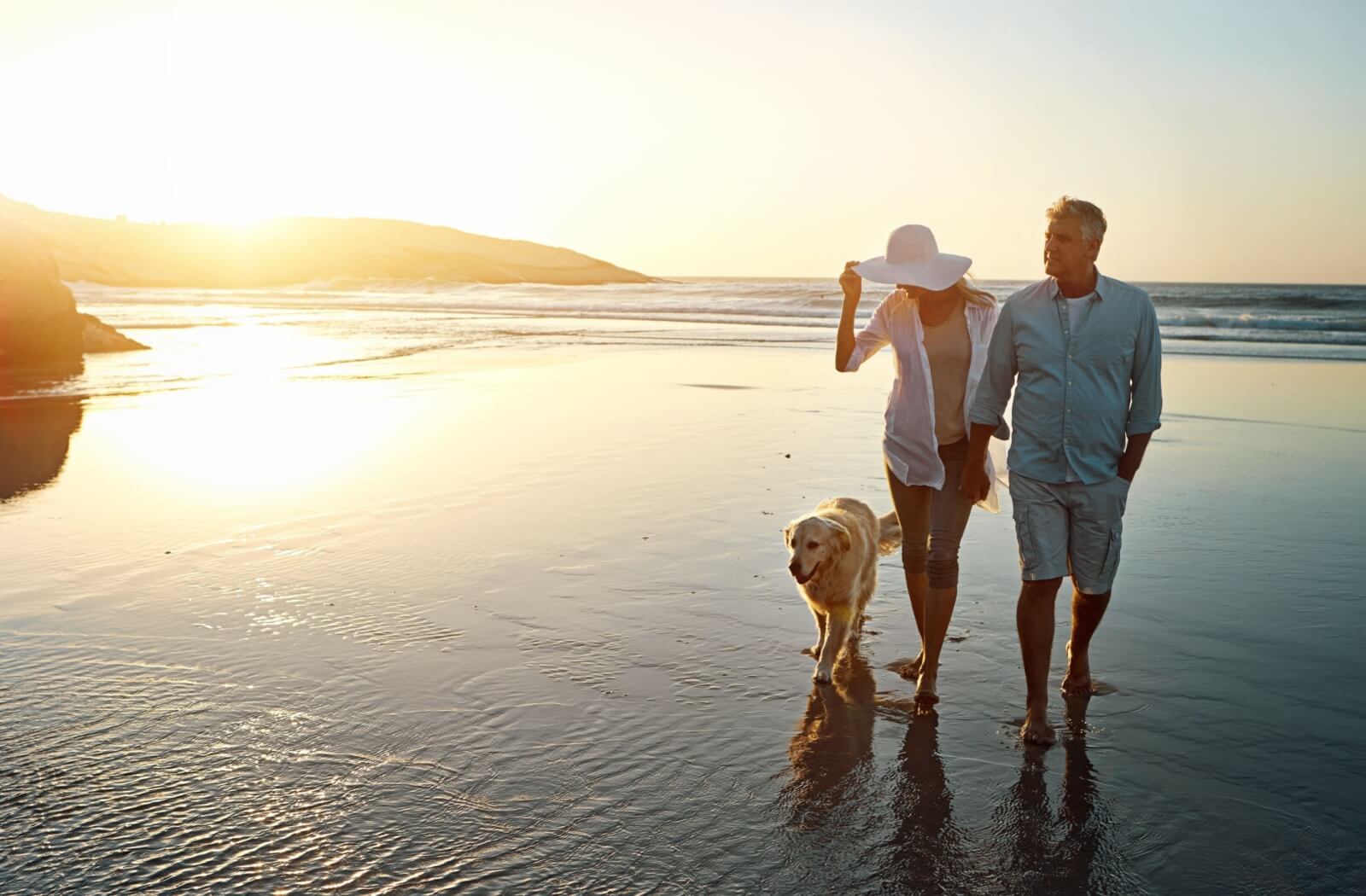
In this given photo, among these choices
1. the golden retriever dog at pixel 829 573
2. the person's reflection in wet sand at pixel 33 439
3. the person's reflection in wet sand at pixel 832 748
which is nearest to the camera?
the person's reflection in wet sand at pixel 832 748

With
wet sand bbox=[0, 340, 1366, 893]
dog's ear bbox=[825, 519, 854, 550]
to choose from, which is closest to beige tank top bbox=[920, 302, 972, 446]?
dog's ear bbox=[825, 519, 854, 550]

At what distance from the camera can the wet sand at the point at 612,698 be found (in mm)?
3123

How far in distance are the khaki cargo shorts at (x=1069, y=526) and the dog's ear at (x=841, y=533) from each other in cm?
96

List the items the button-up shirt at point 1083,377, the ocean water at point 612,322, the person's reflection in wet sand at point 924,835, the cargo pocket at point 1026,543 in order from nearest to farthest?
the person's reflection in wet sand at point 924,835 → the button-up shirt at point 1083,377 → the cargo pocket at point 1026,543 → the ocean water at point 612,322

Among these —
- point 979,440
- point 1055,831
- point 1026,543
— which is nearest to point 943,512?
point 979,440

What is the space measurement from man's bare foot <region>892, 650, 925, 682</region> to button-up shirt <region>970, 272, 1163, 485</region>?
49.7 inches

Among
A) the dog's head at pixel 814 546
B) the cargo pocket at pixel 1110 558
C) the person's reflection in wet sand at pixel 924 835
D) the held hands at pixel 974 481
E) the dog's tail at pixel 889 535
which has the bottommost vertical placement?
the person's reflection in wet sand at pixel 924 835

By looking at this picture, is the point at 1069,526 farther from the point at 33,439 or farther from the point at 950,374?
the point at 33,439

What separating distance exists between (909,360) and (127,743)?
3560 millimetres

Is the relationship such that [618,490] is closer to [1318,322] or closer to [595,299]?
Answer: [1318,322]

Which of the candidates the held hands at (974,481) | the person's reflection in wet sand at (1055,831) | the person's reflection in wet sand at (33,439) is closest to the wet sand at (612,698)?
the person's reflection in wet sand at (1055,831)

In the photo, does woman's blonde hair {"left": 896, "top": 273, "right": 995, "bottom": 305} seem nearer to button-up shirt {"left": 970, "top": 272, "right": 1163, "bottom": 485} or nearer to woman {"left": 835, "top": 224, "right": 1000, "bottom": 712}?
woman {"left": 835, "top": 224, "right": 1000, "bottom": 712}

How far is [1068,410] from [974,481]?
2.15 ft

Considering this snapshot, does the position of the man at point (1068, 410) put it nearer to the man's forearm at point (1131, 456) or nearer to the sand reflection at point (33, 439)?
the man's forearm at point (1131, 456)
